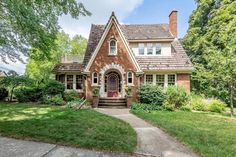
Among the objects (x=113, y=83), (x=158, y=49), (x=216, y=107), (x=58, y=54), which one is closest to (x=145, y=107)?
(x=113, y=83)

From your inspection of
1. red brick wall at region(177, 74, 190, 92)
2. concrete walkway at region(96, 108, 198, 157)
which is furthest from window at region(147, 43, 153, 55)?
concrete walkway at region(96, 108, 198, 157)

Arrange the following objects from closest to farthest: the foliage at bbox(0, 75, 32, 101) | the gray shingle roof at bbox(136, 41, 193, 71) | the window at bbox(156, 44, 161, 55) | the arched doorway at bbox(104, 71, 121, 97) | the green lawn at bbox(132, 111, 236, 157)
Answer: the green lawn at bbox(132, 111, 236, 157), the foliage at bbox(0, 75, 32, 101), the gray shingle roof at bbox(136, 41, 193, 71), the arched doorway at bbox(104, 71, 121, 97), the window at bbox(156, 44, 161, 55)

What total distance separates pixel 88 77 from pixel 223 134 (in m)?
11.8

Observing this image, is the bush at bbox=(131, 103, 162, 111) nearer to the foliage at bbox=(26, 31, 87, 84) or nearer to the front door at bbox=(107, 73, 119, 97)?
the front door at bbox=(107, 73, 119, 97)

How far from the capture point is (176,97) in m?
16.4

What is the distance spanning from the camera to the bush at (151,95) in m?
16.4

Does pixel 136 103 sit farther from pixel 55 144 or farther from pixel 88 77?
pixel 55 144

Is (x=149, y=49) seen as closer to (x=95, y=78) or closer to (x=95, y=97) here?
(x=95, y=78)

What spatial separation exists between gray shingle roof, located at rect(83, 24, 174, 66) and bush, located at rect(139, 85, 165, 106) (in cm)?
548

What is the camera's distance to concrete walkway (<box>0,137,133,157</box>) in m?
5.62

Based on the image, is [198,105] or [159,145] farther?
[198,105]

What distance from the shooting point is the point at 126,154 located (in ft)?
19.6

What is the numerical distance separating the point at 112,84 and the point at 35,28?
11.2 metres

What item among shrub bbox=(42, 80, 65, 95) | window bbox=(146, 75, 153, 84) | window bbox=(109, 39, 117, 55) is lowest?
shrub bbox=(42, 80, 65, 95)
